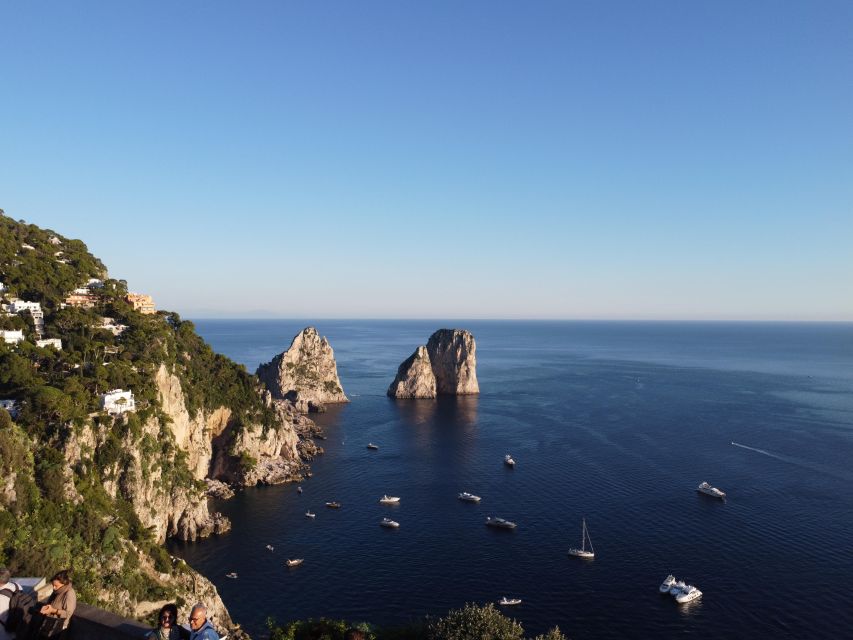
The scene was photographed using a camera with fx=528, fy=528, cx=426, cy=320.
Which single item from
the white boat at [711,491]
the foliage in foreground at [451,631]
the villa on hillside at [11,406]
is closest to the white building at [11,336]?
the villa on hillside at [11,406]

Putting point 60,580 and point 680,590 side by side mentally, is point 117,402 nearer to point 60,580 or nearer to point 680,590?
point 60,580

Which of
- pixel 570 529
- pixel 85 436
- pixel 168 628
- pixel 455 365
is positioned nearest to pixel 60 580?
pixel 168 628

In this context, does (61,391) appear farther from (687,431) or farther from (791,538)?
(687,431)

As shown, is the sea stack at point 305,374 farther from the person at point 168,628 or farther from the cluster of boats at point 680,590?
the person at point 168,628

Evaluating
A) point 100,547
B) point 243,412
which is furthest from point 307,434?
point 100,547

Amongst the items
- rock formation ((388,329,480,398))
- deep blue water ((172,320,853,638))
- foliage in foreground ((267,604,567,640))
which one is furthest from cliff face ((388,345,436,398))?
foliage in foreground ((267,604,567,640))
